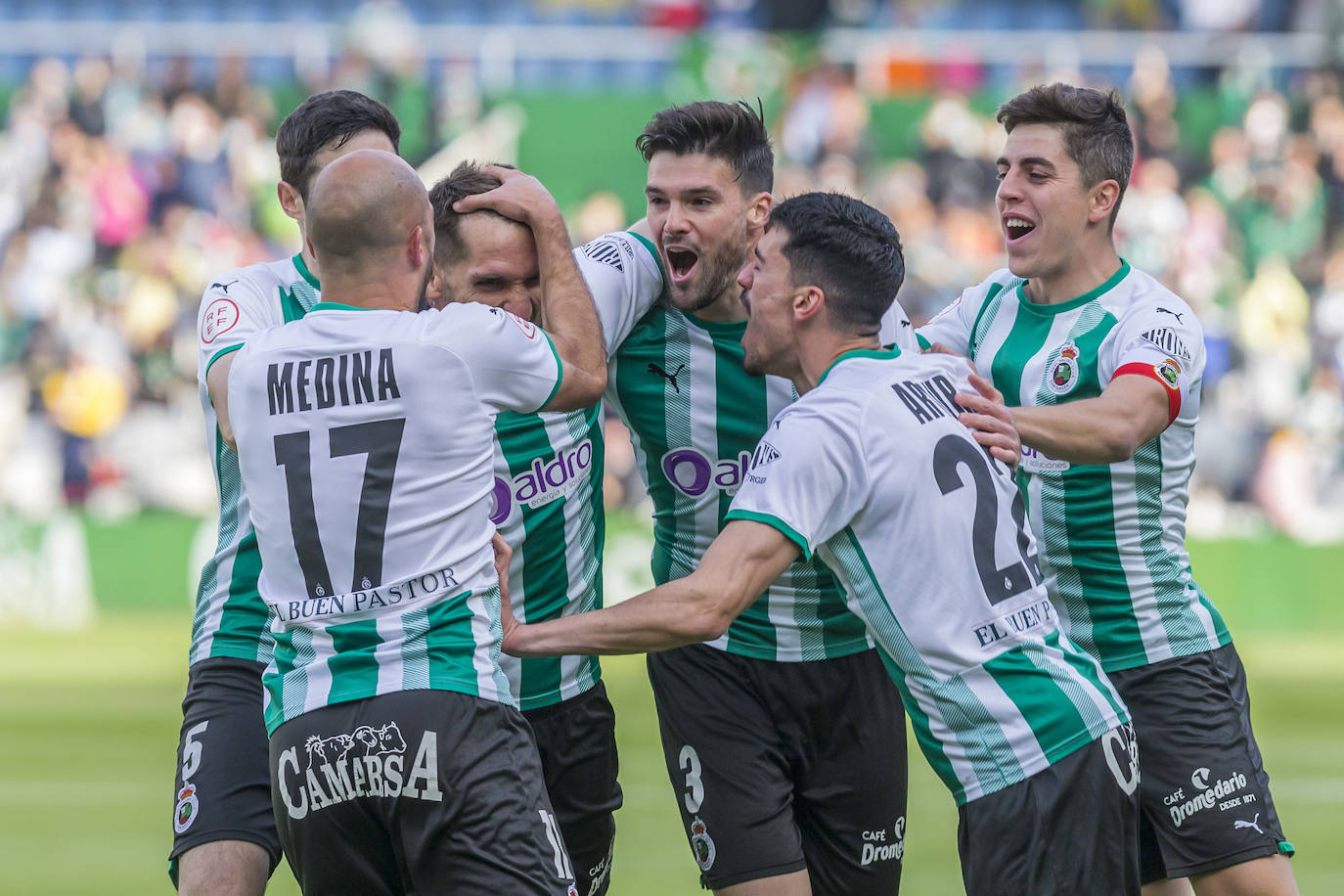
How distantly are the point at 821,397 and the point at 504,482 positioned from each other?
138cm

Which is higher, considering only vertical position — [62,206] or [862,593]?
[62,206]

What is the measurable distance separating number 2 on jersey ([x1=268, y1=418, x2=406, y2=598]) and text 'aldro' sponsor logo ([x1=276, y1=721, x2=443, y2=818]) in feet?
1.19

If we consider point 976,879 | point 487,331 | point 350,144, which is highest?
point 350,144

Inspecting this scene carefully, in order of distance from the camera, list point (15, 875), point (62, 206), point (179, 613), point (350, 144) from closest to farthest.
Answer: point (350, 144)
point (15, 875)
point (179, 613)
point (62, 206)

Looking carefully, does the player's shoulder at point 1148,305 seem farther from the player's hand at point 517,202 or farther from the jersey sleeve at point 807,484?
the player's hand at point 517,202

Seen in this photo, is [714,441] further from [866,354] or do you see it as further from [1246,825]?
[1246,825]

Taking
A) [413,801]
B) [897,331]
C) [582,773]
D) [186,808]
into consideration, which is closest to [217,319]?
[186,808]

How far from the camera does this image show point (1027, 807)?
423cm

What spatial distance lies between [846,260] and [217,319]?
6.02ft

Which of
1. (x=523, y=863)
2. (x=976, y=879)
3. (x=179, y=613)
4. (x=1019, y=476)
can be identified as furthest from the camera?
(x=179, y=613)

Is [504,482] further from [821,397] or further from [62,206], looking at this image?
[62,206]

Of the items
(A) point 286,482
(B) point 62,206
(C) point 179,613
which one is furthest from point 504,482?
(B) point 62,206

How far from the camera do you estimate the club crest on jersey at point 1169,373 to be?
16.6ft

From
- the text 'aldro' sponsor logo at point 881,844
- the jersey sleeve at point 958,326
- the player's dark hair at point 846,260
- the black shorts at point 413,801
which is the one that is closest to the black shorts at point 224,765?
the black shorts at point 413,801
